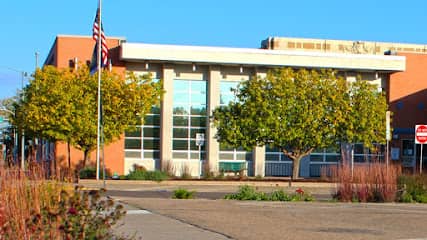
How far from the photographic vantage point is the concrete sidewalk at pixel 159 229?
12.5m

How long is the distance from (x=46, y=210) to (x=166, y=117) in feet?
130

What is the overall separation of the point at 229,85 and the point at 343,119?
435 inches

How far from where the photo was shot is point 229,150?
49.1 meters

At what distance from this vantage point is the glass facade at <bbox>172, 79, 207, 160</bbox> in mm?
48594

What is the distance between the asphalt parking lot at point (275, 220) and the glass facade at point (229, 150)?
27.8 m

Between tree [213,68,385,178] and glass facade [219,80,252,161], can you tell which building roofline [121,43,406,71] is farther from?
tree [213,68,385,178]

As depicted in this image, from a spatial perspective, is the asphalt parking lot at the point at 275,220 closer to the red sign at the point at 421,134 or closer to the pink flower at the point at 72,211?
the pink flower at the point at 72,211

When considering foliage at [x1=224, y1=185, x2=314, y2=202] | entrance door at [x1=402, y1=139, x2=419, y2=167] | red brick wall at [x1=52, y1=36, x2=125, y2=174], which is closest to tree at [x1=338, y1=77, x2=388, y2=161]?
entrance door at [x1=402, y1=139, x2=419, y2=167]

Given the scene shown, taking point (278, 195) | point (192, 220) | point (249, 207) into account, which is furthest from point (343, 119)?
point (192, 220)

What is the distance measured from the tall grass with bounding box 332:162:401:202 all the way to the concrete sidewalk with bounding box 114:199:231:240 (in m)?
7.35

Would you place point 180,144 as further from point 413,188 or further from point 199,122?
point 413,188

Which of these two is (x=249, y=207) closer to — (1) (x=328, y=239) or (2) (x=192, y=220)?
(2) (x=192, y=220)

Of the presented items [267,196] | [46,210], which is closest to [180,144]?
[267,196]

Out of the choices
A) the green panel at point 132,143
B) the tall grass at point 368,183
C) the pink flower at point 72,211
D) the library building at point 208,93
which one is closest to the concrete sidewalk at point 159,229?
the pink flower at point 72,211
